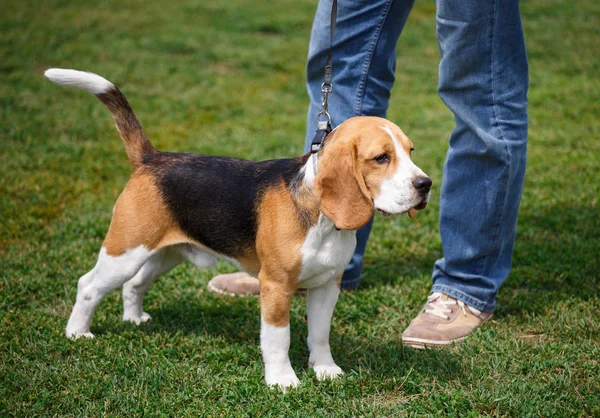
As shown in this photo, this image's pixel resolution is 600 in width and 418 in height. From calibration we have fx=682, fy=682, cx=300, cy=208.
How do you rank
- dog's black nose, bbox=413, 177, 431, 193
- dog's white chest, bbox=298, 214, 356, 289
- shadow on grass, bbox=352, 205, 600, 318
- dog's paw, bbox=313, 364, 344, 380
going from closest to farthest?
dog's black nose, bbox=413, 177, 431, 193 → dog's white chest, bbox=298, 214, 356, 289 → dog's paw, bbox=313, 364, 344, 380 → shadow on grass, bbox=352, 205, 600, 318

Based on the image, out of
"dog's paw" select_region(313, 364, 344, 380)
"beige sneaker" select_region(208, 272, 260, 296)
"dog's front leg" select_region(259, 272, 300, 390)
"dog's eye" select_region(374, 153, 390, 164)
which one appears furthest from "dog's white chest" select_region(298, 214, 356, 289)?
"beige sneaker" select_region(208, 272, 260, 296)

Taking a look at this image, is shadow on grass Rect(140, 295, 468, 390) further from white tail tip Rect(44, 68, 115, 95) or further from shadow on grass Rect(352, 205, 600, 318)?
white tail tip Rect(44, 68, 115, 95)

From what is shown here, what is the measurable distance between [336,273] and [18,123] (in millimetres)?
6085

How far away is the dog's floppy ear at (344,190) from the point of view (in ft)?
10.6

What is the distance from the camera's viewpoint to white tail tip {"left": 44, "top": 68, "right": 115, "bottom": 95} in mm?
3914

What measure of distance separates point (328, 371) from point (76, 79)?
220 cm

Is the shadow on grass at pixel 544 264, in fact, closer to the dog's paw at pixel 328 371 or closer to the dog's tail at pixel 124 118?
the dog's paw at pixel 328 371

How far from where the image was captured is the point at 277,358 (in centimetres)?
362

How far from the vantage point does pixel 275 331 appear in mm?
3592

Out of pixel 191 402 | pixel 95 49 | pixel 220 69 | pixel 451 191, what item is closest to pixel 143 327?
pixel 191 402

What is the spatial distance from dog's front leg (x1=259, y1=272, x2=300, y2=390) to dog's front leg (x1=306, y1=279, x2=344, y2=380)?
224 millimetres

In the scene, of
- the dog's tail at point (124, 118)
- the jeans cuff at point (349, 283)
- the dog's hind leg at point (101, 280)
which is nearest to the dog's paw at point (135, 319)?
the dog's hind leg at point (101, 280)

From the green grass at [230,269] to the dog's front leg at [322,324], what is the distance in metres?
0.13

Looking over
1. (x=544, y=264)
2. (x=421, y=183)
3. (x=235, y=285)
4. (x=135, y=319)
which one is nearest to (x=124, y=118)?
(x=135, y=319)
